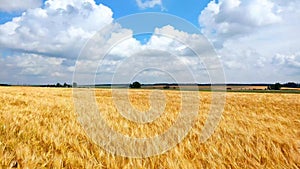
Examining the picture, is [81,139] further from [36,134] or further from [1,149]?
[1,149]

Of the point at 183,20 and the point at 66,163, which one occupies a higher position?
the point at 183,20

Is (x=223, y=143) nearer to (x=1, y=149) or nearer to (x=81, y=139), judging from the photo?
(x=81, y=139)

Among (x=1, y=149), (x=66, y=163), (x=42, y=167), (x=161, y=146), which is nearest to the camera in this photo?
(x=42, y=167)

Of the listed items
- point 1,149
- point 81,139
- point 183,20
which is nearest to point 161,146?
point 81,139

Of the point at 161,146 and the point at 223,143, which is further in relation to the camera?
the point at 223,143

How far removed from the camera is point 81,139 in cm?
505

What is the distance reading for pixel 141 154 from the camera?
426cm

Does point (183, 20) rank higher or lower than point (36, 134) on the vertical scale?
higher

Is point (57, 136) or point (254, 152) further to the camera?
point (57, 136)

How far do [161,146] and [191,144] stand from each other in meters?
0.58

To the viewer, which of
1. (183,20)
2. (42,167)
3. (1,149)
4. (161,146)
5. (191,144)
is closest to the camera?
(42,167)

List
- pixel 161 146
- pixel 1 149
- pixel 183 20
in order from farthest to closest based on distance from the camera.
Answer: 1. pixel 183 20
2. pixel 161 146
3. pixel 1 149

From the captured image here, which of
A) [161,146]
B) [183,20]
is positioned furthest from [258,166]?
[183,20]

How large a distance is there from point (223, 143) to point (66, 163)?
2.39m
